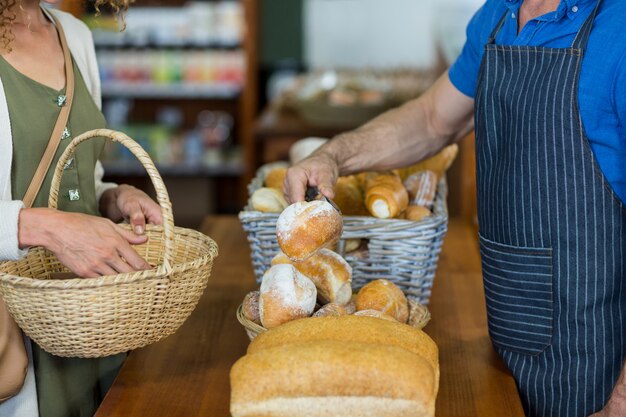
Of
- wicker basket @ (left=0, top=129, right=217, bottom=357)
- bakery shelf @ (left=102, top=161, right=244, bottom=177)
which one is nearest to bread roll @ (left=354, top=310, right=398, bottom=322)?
wicker basket @ (left=0, top=129, right=217, bottom=357)

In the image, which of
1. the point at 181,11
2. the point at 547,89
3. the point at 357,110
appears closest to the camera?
the point at 547,89

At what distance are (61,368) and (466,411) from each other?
84 centimetres

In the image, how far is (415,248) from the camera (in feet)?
5.60

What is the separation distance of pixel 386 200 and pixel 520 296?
372 millimetres

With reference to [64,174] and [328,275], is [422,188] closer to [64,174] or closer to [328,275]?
[328,275]

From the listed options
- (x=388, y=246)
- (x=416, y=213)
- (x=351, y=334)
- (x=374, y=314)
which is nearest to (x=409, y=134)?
(x=416, y=213)

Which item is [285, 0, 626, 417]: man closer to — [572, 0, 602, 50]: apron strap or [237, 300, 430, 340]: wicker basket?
[572, 0, 602, 50]: apron strap

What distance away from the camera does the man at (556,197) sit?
4.60 feet

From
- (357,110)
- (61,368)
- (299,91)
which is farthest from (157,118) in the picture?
(61,368)

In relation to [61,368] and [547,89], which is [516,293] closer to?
[547,89]

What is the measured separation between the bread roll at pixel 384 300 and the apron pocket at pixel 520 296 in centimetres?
20

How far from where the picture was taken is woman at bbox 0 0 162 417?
52.2 inches

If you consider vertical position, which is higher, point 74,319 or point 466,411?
point 74,319

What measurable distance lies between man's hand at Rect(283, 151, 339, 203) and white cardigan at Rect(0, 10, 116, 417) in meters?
0.48
